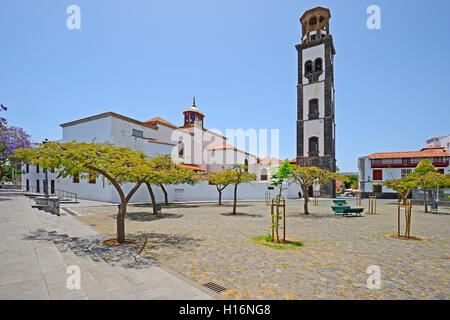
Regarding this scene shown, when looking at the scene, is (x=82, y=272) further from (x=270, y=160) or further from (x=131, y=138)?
(x=270, y=160)

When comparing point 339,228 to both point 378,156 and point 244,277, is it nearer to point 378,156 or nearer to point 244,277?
point 244,277

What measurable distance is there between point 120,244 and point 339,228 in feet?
36.7

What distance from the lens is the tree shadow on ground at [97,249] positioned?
6656 millimetres

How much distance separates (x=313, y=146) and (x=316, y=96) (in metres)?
8.76

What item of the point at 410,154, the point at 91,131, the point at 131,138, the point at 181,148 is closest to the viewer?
the point at 91,131

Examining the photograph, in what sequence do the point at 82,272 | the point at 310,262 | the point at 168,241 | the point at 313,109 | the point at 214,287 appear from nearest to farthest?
1. the point at 214,287
2. the point at 82,272
3. the point at 310,262
4. the point at 168,241
5. the point at 313,109

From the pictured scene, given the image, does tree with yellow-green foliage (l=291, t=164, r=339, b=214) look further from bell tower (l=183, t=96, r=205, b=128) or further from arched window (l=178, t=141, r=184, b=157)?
bell tower (l=183, t=96, r=205, b=128)

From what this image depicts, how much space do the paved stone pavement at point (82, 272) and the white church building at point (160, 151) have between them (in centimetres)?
998

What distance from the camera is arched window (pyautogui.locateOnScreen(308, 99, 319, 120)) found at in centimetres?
3981

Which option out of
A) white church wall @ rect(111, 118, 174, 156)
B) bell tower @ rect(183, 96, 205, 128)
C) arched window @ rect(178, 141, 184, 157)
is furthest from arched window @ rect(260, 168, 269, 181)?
white church wall @ rect(111, 118, 174, 156)

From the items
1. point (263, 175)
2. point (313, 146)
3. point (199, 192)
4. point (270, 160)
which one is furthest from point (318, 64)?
point (199, 192)

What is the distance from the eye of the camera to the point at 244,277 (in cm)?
568

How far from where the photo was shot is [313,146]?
4044 cm
